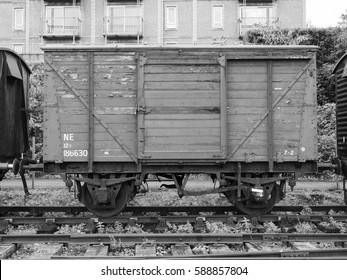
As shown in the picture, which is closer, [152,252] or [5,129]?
[152,252]

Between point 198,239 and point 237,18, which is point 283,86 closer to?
point 198,239

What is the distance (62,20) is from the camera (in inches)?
1027

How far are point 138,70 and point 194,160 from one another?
2159 mm

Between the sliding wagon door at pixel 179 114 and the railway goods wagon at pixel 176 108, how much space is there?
0.02m

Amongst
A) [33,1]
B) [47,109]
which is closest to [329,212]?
[47,109]

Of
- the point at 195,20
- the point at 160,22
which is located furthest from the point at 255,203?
the point at 160,22

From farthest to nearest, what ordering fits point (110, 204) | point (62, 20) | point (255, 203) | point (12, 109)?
point (62, 20) < point (12, 109) < point (255, 203) < point (110, 204)

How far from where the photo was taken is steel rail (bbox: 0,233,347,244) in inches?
251

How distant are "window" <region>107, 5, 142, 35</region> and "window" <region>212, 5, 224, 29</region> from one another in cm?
508

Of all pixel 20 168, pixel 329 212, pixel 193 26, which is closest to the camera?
pixel 20 168

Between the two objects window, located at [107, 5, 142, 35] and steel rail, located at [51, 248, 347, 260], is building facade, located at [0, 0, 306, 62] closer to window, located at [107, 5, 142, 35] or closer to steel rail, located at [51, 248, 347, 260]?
window, located at [107, 5, 142, 35]

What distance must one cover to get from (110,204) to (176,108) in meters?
2.43

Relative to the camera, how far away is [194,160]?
769 centimetres

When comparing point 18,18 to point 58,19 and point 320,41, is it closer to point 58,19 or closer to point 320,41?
point 58,19
